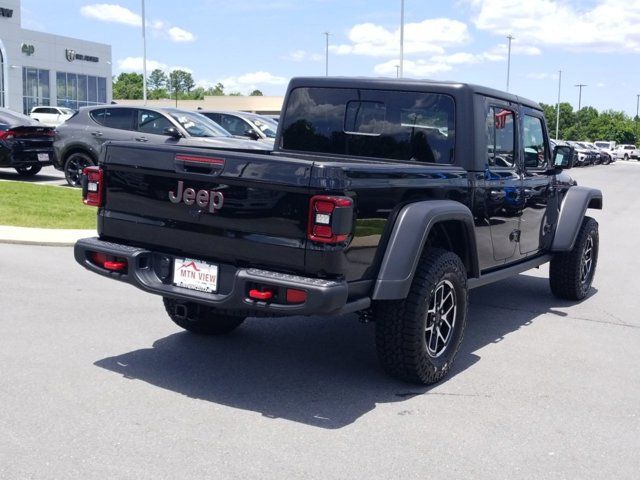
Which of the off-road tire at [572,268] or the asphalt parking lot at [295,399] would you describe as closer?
the asphalt parking lot at [295,399]

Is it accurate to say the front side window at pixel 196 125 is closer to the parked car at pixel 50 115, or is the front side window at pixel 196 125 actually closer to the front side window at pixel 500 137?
the front side window at pixel 500 137

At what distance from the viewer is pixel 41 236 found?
1012 centimetres

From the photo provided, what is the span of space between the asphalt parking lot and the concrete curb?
256cm

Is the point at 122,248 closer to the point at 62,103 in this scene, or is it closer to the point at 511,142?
the point at 511,142

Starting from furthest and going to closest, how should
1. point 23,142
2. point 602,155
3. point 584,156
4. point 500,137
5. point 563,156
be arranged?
point 602,155, point 584,156, point 23,142, point 563,156, point 500,137

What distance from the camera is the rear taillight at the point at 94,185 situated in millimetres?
5238

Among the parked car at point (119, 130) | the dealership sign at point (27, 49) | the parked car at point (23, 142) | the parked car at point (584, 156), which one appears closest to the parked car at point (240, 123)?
the parked car at point (119, 130)

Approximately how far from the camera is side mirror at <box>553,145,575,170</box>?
752cm

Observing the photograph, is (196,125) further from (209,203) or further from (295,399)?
(295,399)

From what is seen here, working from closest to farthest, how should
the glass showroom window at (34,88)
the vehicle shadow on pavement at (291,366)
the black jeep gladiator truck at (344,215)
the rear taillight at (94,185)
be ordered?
the black jeep gladiator truck at (344,215), the vehicle shadow on pavement at (291,366), the rear taillight at (94,185), the glass showroom window at (34,88)

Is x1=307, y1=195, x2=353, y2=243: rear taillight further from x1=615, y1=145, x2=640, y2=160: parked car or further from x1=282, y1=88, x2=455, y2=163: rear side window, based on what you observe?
x1=615, y1=145, x2=640, y2=160: parked car

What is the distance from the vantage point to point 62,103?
59.2 meters

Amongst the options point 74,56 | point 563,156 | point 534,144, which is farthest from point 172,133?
point 74,56

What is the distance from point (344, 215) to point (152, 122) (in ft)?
35.3
